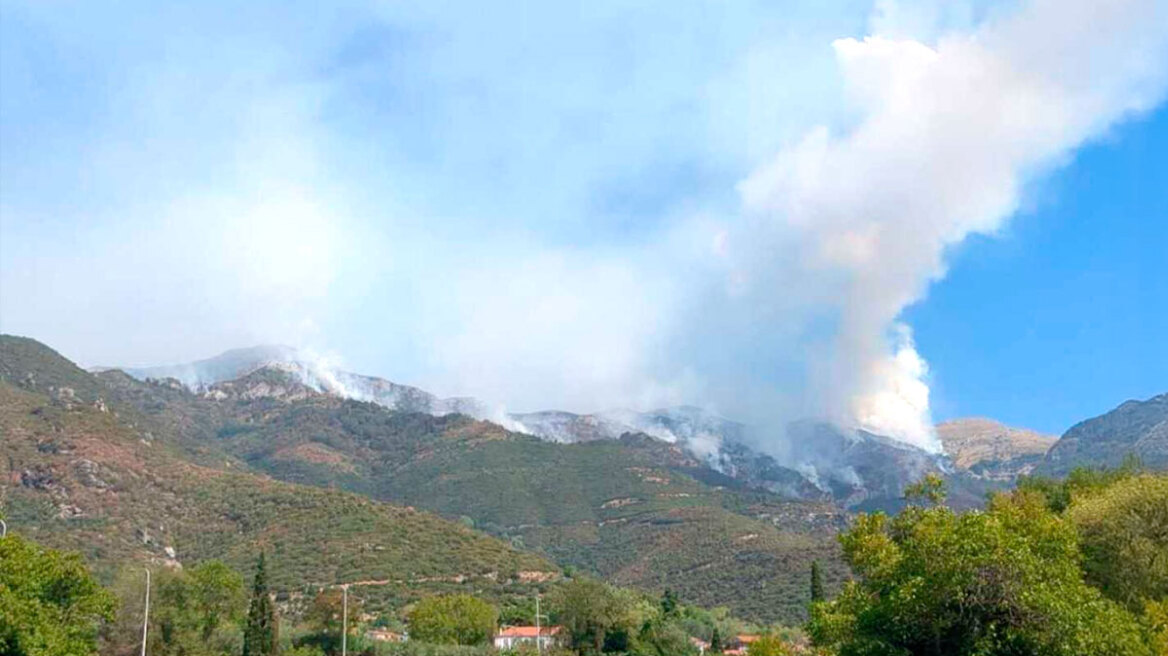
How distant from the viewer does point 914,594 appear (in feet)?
98.5

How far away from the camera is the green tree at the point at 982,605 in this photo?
27797mm

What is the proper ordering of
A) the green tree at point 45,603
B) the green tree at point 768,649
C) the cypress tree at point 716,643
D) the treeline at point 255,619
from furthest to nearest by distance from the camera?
the cypress tree at point 716,643, the green tree at point 768,649, the treeline at point 255,619, the green tree at point 45,603

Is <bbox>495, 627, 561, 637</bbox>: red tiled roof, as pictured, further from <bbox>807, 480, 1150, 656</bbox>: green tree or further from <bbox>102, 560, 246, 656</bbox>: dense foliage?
<bbox>807, 480, 1150, 656</bbox>: green tree

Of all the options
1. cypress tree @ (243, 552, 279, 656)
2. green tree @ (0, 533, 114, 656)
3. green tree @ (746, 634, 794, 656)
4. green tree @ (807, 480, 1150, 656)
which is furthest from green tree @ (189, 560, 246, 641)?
green tree @ (807, 480, 1150, 656)

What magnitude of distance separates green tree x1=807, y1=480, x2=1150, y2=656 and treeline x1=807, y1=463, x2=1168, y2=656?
0.03 meters

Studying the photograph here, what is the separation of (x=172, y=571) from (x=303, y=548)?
37.3 metres

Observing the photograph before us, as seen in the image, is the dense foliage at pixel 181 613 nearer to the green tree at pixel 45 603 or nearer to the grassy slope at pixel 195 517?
the green tree at pixel 45 603

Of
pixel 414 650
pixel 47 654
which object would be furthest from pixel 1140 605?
pixel 414 650

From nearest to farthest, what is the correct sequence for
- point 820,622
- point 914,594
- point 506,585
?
point 914,594 → point 820,622 → point 506,585

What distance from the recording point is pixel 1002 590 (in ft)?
94.1

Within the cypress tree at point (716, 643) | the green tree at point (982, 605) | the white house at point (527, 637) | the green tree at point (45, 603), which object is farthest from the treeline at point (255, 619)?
the green tree at point (982, 605)

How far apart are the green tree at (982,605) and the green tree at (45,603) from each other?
103 ft

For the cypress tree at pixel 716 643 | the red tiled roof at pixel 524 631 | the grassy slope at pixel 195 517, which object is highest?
the grassy slope at pixel 195 517

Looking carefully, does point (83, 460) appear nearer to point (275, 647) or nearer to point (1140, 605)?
point (275, 647)
